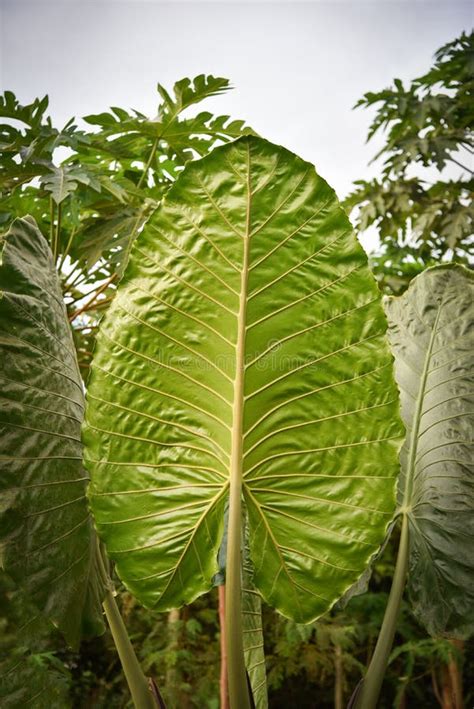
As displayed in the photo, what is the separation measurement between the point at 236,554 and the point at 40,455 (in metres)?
0.22

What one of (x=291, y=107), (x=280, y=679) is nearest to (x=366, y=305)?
(x=280, y=679)

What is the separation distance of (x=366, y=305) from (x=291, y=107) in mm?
2100

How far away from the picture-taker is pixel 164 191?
142 cm

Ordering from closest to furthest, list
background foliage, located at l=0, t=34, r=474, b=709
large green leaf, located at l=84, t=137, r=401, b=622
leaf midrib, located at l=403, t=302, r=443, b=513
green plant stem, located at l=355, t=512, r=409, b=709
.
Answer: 1. large green leaf, located at l=84, t=137, r=401, b=622
2. green plant stem, located at l=355, t=512, r=409, b=709
3. leaf midrib, located at l=403, t=302, r=443, b=513
4. background foliage, located at l=0, t=34, r=474, b=709

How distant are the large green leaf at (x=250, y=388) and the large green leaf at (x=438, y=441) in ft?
0.88

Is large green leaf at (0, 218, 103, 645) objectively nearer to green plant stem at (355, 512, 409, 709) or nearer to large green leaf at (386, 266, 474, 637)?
green plant stem at (355, 512, 409, 709)

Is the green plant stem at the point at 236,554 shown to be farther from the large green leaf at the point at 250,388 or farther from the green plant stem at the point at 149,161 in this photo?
the green plant stem at the point at 149,161

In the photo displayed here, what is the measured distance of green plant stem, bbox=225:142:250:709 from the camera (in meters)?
0.55

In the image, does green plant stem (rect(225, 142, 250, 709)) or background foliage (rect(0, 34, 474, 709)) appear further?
background foliage (rect(0, 34, 474, 709))

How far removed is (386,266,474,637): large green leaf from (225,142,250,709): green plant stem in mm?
304

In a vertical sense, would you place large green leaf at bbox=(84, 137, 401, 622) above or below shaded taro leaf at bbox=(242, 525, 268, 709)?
above

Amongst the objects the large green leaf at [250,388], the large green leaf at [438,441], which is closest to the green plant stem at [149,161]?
the large green leaf at [438,441]

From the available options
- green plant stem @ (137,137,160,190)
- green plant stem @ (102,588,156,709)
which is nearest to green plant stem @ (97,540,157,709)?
green plant stem @ (102,588,156,709)

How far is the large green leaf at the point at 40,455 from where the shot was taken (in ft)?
1.73
